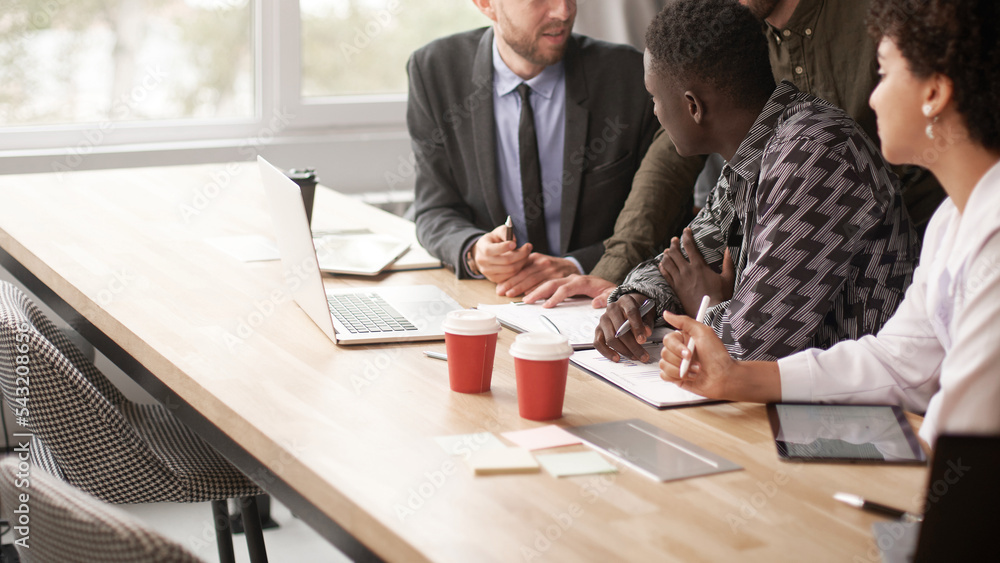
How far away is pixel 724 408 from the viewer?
1.30 meters

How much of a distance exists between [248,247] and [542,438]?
1234mm

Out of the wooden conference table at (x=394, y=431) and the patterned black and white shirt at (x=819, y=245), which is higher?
the patterned black and white shirt at (x=819, y=245)

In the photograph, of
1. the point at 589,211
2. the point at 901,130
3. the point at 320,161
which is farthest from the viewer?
the point at 320,161

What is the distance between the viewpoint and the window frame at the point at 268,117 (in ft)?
10.6

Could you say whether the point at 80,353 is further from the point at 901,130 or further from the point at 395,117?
the point at 395,117

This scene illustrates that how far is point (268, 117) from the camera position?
3553 millimetres

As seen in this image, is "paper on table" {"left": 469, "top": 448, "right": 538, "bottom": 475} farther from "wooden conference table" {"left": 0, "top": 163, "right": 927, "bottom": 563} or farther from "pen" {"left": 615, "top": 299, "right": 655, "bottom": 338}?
"pen" {"left": 615, "top": 299, "right": 655, "bottom": 338}

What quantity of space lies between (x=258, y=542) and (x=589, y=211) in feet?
3.77

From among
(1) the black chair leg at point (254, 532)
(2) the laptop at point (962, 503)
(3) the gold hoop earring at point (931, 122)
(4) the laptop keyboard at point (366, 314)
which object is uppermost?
(3) the gold hoop earring at point (931, 122)

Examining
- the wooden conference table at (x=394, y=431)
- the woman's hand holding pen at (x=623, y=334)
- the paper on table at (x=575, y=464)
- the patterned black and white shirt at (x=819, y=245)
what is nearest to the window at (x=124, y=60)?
the wooden conference table at (x=394, y=431)

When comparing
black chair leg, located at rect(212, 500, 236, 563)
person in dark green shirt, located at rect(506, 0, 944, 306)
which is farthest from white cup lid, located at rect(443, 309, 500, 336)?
black chair leg, located at rect(212, 500, 236, 563)

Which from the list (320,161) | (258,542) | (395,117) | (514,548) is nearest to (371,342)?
(258,542)

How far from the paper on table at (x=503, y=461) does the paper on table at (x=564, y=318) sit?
0.46 m

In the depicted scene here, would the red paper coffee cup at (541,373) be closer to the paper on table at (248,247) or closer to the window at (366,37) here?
the paper on table at (248,247)
